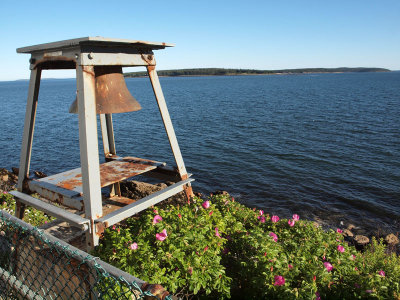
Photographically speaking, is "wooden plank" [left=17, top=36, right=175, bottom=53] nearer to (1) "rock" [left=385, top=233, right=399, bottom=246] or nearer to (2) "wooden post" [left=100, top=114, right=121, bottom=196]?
(2) "wooden post" [left=100, top=114, right=121, bottom=196]

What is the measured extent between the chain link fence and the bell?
1.84 m

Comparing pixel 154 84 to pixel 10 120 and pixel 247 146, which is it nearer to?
pixel 247 146

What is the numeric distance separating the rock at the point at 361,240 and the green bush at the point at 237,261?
7860mm

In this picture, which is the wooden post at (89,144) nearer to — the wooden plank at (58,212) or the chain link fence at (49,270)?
the wooden plank at (58,212)

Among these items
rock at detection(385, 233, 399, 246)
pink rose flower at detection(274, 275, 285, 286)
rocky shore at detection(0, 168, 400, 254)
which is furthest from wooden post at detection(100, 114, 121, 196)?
rock at detection(385, 233, 399, 246)

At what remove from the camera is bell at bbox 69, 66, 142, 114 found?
4309 millimetres

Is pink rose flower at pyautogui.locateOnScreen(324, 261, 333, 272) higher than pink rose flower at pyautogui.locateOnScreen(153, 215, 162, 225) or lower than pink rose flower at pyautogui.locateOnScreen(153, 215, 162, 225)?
lower

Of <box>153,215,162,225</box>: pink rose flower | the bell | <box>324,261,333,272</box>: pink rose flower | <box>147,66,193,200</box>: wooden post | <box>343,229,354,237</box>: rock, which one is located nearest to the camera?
<box>324,261,333,272</box>: pink rose flower

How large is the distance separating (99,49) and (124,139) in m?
26.7

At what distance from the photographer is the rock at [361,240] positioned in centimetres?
1133

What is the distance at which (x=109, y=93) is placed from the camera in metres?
4.38

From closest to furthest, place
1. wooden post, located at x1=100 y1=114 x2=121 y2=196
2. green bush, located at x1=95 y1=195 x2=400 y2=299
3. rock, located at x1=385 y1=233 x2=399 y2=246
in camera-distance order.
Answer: green bush, located at x1=95 y1=195 x2=400 y2=299
wooden post, located at x1=100 y1=114 x2=121 y2=196
rock, located at x1=385 y1=233 x2=399 y2=246

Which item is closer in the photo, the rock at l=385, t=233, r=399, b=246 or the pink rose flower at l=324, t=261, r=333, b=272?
the pink rose flower at l=324, t=261, r=333, b=272

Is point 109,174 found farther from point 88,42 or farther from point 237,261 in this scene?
point 237,261
